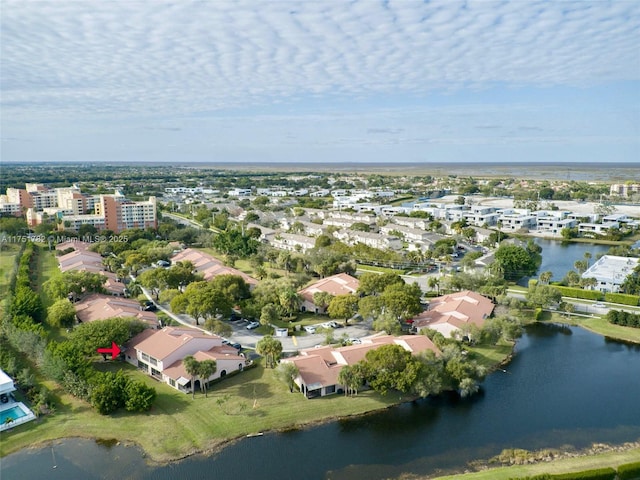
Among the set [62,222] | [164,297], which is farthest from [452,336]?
[62,222]

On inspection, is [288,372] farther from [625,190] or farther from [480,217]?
[625,190]

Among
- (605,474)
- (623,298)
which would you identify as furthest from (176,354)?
(623,298)

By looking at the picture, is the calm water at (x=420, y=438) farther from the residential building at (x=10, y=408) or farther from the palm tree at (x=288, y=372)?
the palm tree at (x=288, y=372)

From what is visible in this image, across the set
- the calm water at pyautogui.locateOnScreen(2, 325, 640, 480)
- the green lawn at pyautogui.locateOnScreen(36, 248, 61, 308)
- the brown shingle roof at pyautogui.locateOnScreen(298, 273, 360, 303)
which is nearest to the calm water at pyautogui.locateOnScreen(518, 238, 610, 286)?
the brown shingle roof at pyautogui.locateOnScreen(298, 273, 360, 303)

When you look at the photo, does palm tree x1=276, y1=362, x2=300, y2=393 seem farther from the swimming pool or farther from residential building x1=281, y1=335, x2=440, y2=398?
the swimming pool

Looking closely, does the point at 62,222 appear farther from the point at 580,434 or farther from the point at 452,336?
the point at 580,434

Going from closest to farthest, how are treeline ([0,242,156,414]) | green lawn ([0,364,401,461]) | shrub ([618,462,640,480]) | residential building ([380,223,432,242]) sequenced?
shrub ([618,462,640,480]) → green lawn ([0,364,401,461]) → treeline ([0,242,156,414]) → residential building ([380,223,432,242])
